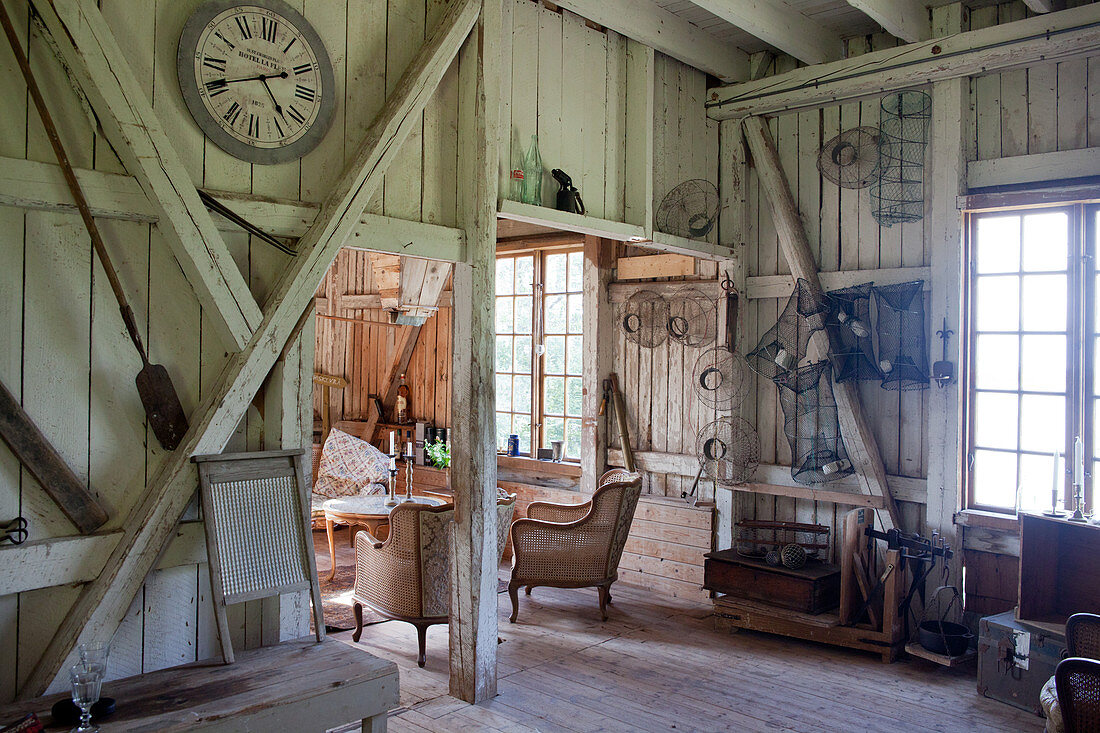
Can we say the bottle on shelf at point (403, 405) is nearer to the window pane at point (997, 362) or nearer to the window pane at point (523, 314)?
the window pane at point (523, 314)

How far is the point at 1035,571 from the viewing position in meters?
4.03

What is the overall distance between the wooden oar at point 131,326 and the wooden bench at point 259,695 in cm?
A: 81

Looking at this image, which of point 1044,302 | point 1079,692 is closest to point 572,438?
point 1044,302

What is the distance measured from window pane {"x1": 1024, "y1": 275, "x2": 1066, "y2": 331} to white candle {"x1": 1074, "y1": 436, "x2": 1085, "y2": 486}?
0.66 meters

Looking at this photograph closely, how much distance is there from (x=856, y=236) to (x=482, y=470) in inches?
117

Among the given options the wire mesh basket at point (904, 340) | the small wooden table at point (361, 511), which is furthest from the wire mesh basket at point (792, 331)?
the small wooden table at point (361, 511)

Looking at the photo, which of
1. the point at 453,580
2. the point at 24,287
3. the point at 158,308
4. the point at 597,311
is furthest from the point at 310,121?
the point at 597,311

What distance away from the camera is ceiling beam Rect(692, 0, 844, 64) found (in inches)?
180

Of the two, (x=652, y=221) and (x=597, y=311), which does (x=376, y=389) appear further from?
(x=652, y=221)

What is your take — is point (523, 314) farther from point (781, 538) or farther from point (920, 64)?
point (920, 64)

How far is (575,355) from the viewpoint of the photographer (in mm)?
6883

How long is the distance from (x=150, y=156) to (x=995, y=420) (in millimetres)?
4544

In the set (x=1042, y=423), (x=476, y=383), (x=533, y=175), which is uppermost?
(x=533, y=175)

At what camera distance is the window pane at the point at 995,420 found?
4.71 meters
